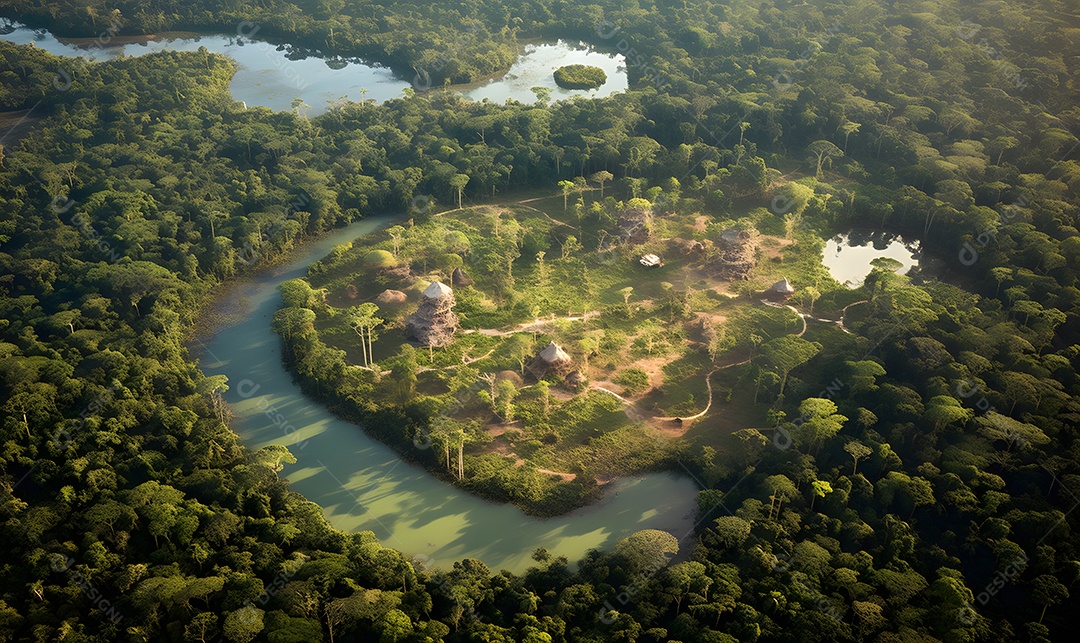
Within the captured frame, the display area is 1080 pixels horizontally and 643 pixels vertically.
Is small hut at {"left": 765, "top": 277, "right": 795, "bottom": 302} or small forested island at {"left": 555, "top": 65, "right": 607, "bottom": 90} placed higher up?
small forested island at {"left": 555, "top": 65, "right": 607, "bottom": 90}

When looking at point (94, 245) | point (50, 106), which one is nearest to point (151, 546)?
point (94, 245)

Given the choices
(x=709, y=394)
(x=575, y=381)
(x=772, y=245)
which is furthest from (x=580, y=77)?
(x=709, y=394)

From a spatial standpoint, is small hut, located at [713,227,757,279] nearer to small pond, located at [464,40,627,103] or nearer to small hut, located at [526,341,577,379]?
small hut, located at [526,341,577,379]

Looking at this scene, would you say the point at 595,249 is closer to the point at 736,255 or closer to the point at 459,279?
the point at 736,255

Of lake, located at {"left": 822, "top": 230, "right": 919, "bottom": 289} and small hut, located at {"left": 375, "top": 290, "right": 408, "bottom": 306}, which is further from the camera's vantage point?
lake, located at {"left": 822, "top": 230, "right": 919, "bottom": 289}

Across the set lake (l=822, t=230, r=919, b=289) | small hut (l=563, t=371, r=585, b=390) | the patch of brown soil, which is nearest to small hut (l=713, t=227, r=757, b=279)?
the patch of brown soil

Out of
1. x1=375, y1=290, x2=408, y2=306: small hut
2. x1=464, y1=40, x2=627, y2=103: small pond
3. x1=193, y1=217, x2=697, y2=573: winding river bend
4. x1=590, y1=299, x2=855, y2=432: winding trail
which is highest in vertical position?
x1=464, y1=40, x2=627, y2=103: small pond

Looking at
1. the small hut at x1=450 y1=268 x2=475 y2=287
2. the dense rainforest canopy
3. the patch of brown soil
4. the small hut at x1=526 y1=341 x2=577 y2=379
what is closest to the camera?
the dense rainforest canopy
